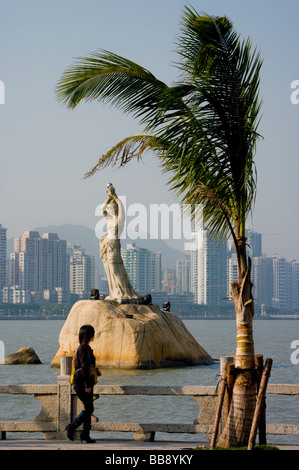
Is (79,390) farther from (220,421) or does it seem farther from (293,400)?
(293,400)

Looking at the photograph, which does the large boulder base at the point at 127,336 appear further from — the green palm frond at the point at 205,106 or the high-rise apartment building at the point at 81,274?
the high-rise apartment building at the point at 81,274

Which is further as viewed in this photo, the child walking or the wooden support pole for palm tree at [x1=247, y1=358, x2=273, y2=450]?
the child walking

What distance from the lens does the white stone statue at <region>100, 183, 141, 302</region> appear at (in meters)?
27.5

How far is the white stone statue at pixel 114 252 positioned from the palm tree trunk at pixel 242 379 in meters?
18.4

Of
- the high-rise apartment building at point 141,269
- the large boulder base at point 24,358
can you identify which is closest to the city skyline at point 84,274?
the high-rise apartment building at point 141,269

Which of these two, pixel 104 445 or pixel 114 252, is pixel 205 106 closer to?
pixel 104 445

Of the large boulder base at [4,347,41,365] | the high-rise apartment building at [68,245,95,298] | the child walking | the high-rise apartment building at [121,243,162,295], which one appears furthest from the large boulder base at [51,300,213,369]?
the high-rise apartment building at [121,243,162,295]

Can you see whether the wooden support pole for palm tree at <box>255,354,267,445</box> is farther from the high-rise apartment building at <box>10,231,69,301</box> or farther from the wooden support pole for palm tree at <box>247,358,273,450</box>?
the high-rise apartment building at <box>10,231,69,301</box>

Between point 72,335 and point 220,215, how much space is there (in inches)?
672

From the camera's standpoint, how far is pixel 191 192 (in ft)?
32.0

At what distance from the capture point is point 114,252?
27.8 meters

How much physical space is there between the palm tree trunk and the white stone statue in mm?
18439

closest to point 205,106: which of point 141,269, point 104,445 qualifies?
point 104,445
